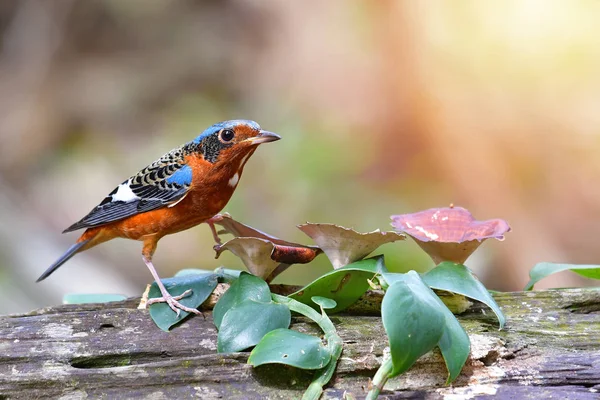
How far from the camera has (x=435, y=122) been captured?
7145 millimetres

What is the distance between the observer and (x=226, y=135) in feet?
10.4

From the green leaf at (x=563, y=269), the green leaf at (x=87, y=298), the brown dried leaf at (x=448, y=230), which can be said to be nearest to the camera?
the brown dried leaf at (x=448, y=230)

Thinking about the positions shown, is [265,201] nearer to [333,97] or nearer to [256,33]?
[333,97]

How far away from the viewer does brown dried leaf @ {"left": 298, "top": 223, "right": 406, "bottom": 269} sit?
8.48 ft

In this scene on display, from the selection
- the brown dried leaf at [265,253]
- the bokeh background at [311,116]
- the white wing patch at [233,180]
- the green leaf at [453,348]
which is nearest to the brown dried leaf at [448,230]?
the brown dried leaf at [265,253]

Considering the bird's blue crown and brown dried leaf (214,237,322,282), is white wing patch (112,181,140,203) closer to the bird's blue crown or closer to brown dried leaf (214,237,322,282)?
the bird's blue crown

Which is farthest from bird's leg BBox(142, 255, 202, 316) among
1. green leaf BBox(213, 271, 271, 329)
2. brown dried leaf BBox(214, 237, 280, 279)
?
brown dried leaf BBox(214, 237, 280, 279)

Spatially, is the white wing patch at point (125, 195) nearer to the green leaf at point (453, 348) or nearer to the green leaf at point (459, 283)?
the green leaf at point (459, 283)

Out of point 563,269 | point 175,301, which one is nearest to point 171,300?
point 175,301

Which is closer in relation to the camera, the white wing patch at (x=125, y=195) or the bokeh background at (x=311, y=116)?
the white wing patch at (x=125, y=195)

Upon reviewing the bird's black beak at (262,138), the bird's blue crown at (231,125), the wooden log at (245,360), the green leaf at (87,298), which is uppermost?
the bird's blue crown at (231,125)

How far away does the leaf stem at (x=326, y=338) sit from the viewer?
2.30 m

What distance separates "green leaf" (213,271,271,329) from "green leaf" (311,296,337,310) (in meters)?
0.20

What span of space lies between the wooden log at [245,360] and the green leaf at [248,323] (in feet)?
0.17
